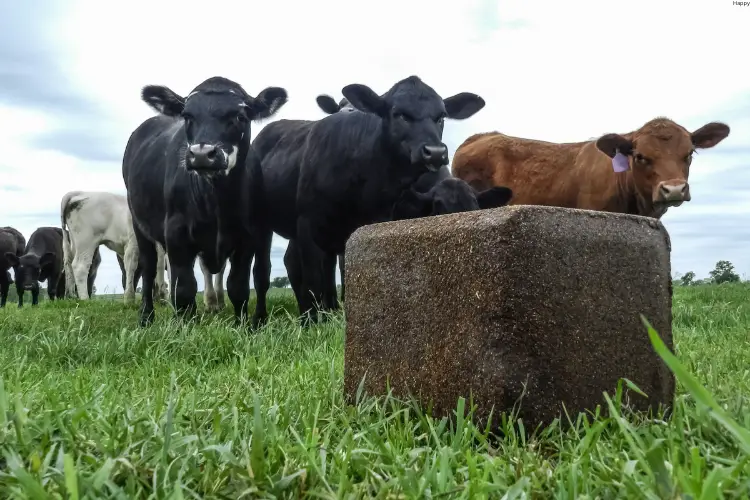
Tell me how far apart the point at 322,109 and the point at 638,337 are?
6.05 metres

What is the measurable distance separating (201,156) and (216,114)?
0.55 metres

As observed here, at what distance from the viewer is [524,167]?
30.3 feet

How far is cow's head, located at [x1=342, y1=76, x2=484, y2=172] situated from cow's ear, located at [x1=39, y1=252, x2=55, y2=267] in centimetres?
1517

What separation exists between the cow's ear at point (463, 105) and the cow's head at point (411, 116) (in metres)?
0.60

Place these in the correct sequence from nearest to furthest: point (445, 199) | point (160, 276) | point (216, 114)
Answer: point (445, 199)
point (216, 114)
point (160, 276)

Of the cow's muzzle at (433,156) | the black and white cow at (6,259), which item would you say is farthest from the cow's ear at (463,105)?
the black and white cow at (6,259)

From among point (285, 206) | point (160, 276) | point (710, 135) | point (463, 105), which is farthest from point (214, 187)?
point (160, 276)

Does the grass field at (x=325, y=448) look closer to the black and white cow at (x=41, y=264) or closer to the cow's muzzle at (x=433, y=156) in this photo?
the cow's muzzle at (x=433, y=156)

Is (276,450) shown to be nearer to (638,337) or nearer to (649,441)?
(649,441)

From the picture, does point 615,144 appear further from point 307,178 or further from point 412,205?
point 307,178

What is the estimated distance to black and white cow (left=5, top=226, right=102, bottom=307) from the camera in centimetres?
1808

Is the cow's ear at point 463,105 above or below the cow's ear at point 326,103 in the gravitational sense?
below

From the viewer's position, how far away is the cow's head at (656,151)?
7.26 metres

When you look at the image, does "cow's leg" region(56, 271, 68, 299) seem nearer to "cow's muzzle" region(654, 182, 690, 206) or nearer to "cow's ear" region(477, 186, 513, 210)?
"cow's ear" region(477, 186, 513, 210)
